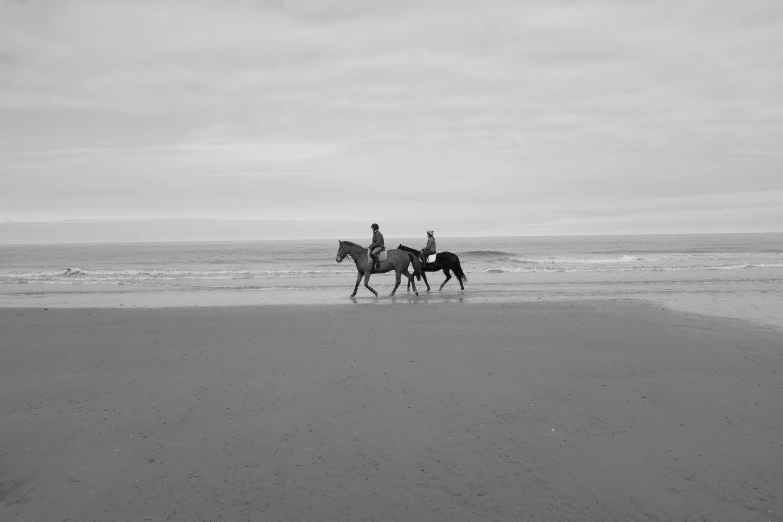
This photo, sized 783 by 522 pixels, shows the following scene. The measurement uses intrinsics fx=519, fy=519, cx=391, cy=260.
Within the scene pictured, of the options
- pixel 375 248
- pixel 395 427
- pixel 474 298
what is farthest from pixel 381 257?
pixel 395 427

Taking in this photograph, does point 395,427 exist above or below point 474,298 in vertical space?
below

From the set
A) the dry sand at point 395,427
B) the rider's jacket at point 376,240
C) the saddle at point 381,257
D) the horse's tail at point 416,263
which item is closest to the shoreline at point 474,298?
the horse's tail at point 416,263

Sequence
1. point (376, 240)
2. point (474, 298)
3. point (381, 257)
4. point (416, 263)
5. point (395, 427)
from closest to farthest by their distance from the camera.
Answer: point (395, 427)
point (474, 298)
point (376, 240)
point (381, 257)
point (416, 263)

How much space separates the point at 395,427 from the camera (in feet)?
19.0

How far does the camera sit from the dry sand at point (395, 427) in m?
4.36

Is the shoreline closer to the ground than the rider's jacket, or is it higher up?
closer to the ground

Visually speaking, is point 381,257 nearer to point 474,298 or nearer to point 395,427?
point 474,298

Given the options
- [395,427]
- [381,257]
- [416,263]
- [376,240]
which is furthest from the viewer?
[416,263]

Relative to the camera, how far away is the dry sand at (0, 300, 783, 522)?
436cm

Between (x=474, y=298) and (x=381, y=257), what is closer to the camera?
(x=474, y=298)

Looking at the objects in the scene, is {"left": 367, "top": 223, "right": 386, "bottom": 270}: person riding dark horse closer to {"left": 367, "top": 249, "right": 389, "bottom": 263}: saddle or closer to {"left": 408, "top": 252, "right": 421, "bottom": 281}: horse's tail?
{"left": 367, "top": 249, "right": 389, "bottom": 263}: saddle

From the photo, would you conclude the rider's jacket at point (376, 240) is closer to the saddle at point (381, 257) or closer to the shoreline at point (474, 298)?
the saddle at point (381, 257)

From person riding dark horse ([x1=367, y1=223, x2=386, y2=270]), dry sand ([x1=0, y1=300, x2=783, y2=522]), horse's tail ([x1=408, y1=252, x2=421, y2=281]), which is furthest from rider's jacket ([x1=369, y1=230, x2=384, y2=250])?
dry sand ([x1=0, y1=300, x2=783, y2=522])

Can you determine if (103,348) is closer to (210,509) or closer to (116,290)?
(210,509)
